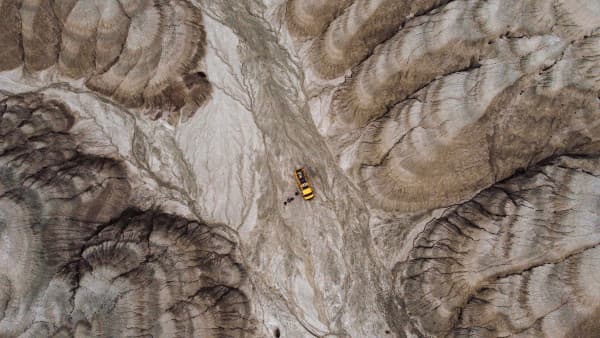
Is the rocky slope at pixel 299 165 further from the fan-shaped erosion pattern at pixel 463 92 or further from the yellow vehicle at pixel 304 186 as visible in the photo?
the yellow vehicle at pixel 304 186

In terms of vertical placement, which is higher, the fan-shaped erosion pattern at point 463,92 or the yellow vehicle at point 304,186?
the fan-shaped erosion pattern at point 463,92

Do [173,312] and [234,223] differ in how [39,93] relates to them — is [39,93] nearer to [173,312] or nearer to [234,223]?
[234,223]

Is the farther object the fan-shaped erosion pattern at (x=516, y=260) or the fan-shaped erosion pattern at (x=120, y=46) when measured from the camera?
the fan-shaped erosion pattern at (x=120, y=46)

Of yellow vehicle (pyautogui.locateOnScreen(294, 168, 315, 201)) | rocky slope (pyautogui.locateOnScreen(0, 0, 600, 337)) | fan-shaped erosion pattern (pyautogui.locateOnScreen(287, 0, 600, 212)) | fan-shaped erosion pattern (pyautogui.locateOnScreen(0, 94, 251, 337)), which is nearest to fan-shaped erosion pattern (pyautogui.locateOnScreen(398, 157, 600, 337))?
rocky slope (pyautogui.locateOnScreen(0, 0, 600, 337))

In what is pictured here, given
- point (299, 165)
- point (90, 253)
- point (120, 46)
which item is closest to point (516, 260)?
point (299, 165)

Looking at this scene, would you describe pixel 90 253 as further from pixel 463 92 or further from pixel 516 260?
pixel 516 260

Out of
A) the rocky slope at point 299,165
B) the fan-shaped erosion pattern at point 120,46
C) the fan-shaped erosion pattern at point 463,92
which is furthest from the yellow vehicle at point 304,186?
the fan-shaped erosion pattern at point 120,46

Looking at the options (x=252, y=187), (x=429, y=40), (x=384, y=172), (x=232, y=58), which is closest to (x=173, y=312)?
(x=252, y=187)
